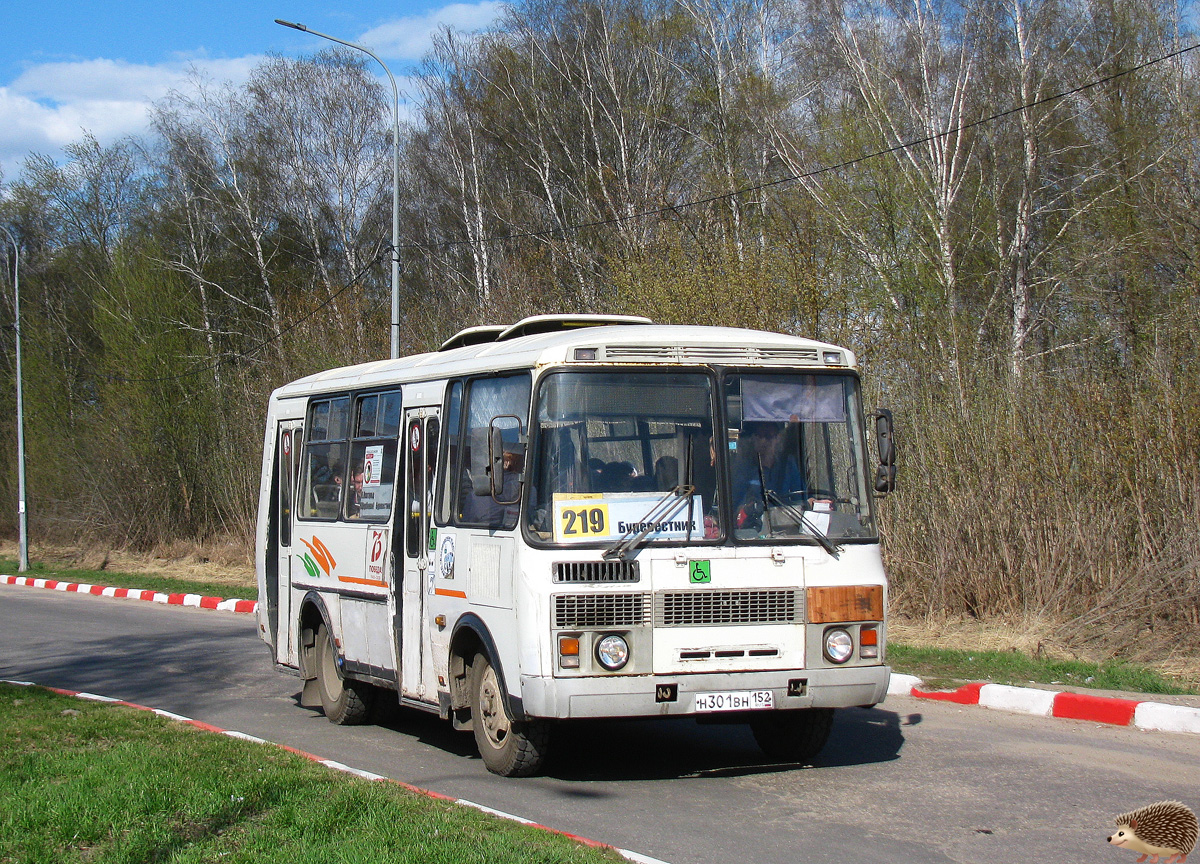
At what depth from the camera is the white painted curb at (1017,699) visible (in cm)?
999

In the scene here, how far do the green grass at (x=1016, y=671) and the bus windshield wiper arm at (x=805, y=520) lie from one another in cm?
415

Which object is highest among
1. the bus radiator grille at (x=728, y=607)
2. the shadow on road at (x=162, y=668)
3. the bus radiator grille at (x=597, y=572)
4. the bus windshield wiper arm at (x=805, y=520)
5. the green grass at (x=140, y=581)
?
the bus windshield wiper arm at (x=805, y=520)

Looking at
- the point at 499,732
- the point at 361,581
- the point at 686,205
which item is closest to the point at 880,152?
the point at 686,205

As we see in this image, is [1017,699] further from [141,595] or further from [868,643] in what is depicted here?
[141,595]

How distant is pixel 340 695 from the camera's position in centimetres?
1012

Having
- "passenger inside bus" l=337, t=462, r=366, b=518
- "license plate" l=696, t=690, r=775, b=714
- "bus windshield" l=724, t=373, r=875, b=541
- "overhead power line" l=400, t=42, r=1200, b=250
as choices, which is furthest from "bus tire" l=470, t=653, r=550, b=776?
"overhead power line" l=400, t=42, r=1200, b=250

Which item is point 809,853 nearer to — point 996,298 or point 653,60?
point 996,298

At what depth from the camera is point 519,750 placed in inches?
295

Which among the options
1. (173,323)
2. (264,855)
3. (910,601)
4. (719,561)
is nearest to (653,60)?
(173,323)

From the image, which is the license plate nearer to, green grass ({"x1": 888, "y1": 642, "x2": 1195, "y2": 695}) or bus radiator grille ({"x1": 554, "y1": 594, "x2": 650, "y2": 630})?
bus radiator grille ({"x1": 554, "y1": 594, "x2": 650, "y2": 630})

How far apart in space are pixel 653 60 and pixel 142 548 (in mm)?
19201

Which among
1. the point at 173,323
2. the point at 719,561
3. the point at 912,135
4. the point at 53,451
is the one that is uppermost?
the point at 912,135

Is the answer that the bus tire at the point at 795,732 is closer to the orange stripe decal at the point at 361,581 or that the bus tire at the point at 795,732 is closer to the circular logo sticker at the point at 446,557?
the circular logo sticker at the point at 446,557

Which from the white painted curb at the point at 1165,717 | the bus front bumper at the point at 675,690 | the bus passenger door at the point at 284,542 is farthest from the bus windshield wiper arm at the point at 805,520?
the bus passenger door at the point at 284,542
